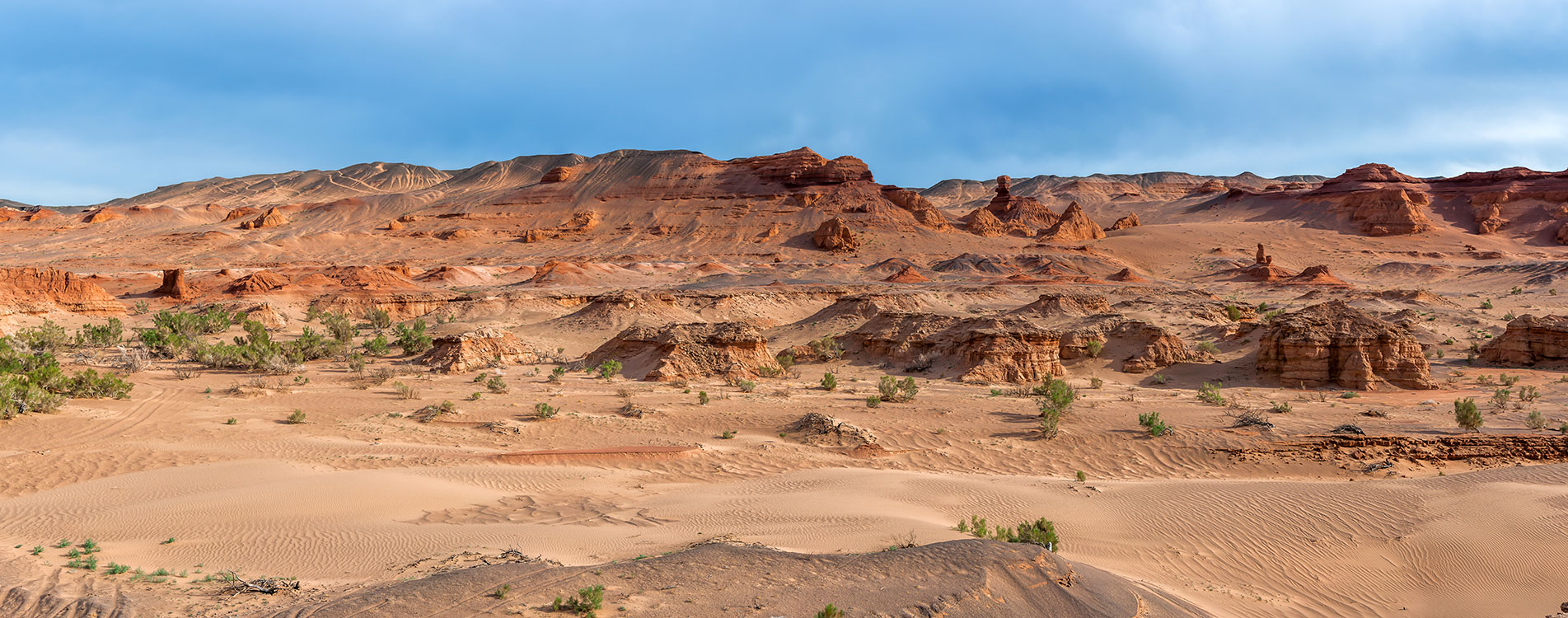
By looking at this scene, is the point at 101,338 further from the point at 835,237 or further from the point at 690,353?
the point at 835,237

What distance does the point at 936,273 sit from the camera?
53.4 meters

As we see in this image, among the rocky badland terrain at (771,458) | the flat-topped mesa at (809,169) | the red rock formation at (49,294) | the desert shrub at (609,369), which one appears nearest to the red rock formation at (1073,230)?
the flat-topped mesa at (809,169)

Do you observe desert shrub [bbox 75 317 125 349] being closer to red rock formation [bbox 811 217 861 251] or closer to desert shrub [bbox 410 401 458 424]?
desert shrub [bbox 410 401 458 424]

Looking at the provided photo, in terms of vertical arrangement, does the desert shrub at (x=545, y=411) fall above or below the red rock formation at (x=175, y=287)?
below

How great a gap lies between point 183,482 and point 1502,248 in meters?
88.8

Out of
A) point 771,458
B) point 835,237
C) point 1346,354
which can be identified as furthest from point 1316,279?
point 771,458

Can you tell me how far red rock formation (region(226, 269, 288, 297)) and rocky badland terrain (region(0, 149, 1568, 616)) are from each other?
6.18ft

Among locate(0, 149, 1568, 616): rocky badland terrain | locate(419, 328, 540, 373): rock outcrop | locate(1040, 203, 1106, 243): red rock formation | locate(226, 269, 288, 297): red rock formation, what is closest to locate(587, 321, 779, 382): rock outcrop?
locate(0, 149, 1568, 616): rocky badland terrain

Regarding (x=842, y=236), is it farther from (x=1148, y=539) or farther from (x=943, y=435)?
(x=1148, y=539)

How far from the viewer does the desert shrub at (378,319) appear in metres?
26.7

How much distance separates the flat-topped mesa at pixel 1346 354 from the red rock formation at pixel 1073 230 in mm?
54080

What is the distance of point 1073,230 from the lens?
7069cm

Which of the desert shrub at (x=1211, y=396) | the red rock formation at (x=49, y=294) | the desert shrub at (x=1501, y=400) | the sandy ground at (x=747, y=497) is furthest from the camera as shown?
the red rock formation at (x=49, y=294)

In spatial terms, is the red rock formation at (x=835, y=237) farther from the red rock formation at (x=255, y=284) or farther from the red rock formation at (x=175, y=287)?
the red rock formation at (x=175, y=287)
